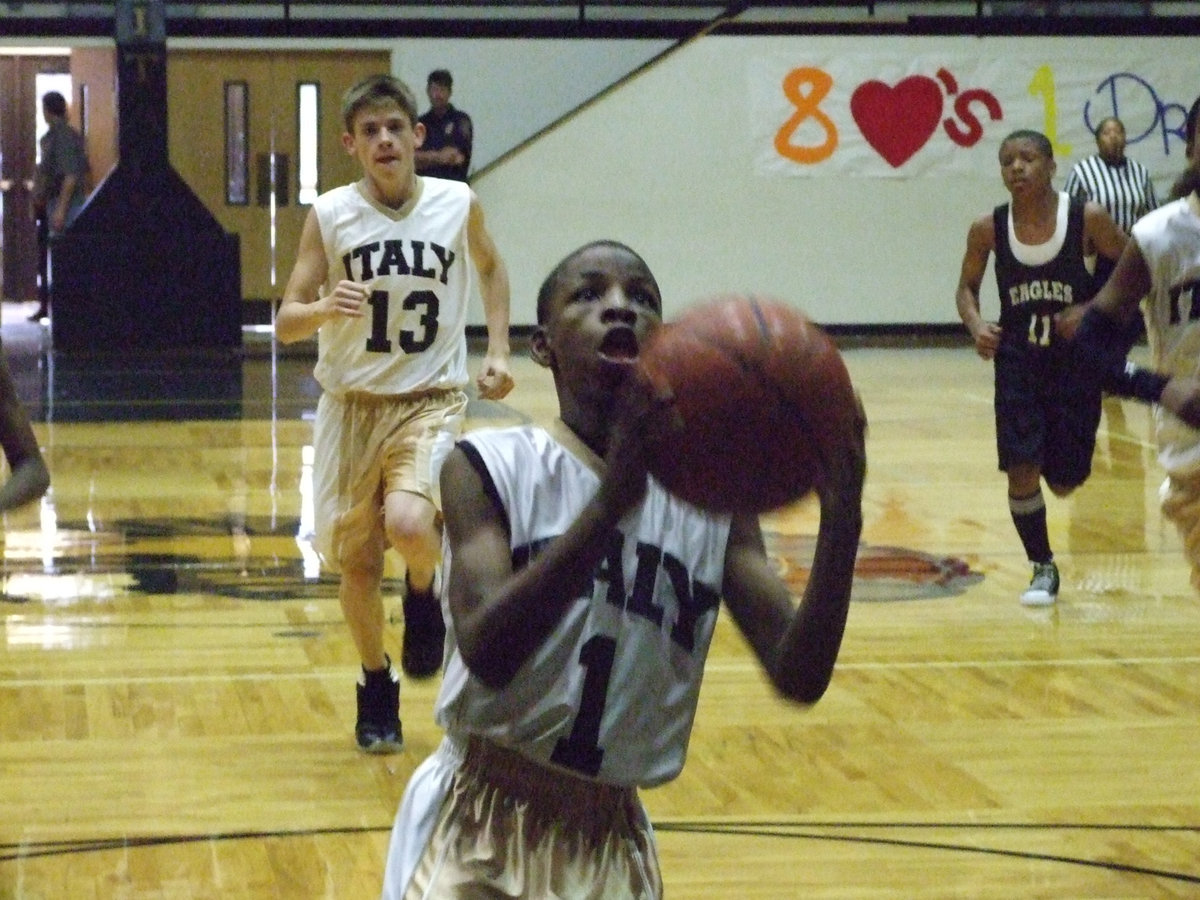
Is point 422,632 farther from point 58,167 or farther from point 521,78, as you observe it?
point 58,167

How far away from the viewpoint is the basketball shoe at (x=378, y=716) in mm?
5555

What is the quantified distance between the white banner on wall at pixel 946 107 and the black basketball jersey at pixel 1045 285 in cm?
1151

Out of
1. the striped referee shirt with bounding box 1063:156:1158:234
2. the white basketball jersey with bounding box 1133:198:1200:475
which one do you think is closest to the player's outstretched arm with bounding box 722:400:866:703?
the white basketball jersey with bounding box 1133:198:1200:475

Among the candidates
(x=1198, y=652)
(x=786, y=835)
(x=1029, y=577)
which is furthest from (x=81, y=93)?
(x=786, y=835)

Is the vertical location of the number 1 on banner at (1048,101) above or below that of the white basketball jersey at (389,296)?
above

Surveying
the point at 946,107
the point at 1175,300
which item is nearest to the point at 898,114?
the point at 946,107

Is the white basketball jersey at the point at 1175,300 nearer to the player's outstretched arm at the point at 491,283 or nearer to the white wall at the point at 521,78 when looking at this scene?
the player's outstretched arm at the point at 491,283

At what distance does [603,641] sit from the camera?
106 inches

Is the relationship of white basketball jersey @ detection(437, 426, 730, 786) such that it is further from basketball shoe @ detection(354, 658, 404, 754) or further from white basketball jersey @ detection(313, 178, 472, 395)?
white basketball jersey @ detection(313, 178, 472, 395)

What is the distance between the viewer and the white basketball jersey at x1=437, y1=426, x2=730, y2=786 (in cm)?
269

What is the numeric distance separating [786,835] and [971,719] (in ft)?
4.30

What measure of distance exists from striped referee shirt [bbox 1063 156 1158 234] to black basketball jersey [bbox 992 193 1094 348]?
8216 millimetres

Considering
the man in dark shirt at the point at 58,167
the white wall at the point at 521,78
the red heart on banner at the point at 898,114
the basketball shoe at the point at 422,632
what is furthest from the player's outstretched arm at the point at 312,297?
the man in dark shirt at the point at 58,167

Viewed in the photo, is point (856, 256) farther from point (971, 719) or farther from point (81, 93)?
point (971, 719)
